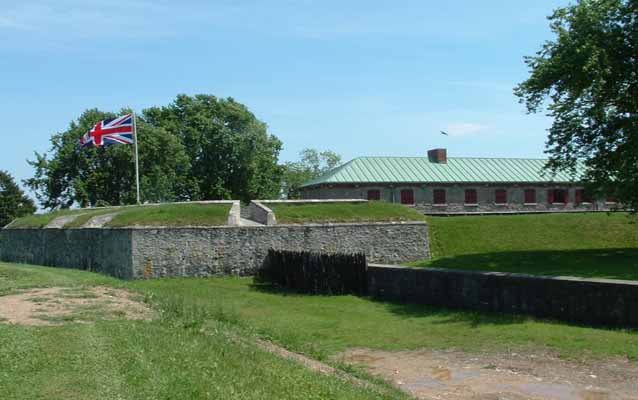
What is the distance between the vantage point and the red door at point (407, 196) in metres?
43.6

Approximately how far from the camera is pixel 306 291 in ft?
71.3

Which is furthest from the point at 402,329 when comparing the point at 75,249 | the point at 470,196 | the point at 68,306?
the point at 470,196

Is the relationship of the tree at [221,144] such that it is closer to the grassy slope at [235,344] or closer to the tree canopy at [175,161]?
the tree canopy at [175,161]

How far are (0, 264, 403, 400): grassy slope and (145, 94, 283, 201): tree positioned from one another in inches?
1696

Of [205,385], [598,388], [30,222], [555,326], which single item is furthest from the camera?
[30,222]

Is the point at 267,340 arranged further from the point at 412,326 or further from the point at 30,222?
the point at 30,222

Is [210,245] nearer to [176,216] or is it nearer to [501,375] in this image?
[176,216]

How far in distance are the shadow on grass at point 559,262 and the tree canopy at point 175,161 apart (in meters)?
29.2

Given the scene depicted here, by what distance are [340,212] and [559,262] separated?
10.1m

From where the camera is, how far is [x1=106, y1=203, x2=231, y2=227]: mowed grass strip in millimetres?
26250

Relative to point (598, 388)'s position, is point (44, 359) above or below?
above

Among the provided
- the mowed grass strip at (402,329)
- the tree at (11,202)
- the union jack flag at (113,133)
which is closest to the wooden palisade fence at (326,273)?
the mowed grass strip at (402,329)

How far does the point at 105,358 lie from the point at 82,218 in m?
24.7

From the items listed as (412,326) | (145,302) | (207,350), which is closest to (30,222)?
(145,302)
